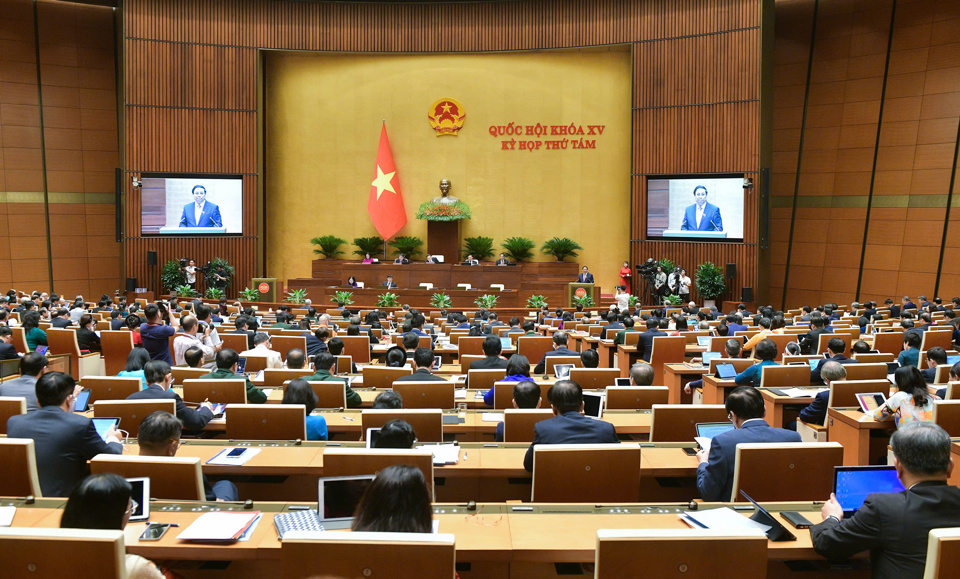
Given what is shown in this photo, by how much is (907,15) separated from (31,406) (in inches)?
700

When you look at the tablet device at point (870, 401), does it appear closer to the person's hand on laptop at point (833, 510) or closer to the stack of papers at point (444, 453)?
the person's hand on laptop at point (833, 510)

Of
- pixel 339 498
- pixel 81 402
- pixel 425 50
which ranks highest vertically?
pixel 425 50

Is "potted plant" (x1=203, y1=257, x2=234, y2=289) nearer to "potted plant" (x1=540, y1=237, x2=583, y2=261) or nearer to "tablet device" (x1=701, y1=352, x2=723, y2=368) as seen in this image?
"potted plant" (x1=540, y1=237, x2=583, y2=261)

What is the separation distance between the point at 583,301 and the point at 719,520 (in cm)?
1360

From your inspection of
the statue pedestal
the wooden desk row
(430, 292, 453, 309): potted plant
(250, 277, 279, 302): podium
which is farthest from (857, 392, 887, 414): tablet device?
(250, 277, 279, 302): podium

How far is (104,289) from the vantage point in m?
19.3

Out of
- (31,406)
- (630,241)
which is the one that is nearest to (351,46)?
(630,241)

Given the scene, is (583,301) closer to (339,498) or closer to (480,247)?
(480,247)

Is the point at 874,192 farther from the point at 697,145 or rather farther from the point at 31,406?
the point at 31,406

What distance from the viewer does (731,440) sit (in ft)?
11.6

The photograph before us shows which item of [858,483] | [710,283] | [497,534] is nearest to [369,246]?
[710,283]

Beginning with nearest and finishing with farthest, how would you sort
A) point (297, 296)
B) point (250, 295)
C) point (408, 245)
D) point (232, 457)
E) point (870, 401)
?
point (232, 457)
point (870, 401)
point (297, 296)
point (250, 295)
point (408, 245)

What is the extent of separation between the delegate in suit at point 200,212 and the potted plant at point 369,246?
3462mm

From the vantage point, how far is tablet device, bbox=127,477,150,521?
2.81 meters
